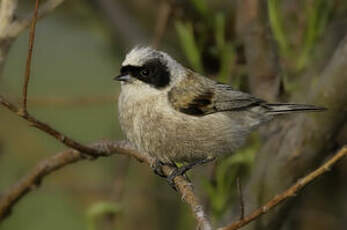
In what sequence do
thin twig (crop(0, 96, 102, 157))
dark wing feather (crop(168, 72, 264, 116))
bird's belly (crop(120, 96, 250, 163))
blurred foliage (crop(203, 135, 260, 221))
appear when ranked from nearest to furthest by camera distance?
thin twig (crop(0, 96, 102, 157))
bird's belly (crop(120, 96, 250, 163))
dark wing feather (crop(168, 72, 264, 116))
blurred foliage (crop(203, 135, 260, 221))

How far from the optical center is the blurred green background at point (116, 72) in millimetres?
4344

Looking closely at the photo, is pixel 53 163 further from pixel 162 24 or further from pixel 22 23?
pixel 162 24

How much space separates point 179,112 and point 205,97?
30cm

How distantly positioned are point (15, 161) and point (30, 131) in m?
0.33

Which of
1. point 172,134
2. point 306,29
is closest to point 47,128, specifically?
point 172,134

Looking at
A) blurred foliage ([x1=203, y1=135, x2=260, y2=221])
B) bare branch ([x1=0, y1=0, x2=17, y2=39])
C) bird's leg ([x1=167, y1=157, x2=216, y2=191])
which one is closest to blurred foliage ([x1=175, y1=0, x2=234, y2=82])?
blurred foliage ([x1=203, y1=135, x2=260, y2=221])

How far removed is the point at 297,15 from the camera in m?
4.63

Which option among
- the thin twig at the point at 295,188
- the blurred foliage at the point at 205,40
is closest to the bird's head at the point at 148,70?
the blurred foliage at the point at 205,40

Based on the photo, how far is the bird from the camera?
3.86 meters

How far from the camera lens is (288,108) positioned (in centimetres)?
389

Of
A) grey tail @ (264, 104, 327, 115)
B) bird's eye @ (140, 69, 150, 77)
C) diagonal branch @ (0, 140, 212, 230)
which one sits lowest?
diagonal branch @ (0, 140, 212, 230)

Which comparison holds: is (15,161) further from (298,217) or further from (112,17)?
(298,217)

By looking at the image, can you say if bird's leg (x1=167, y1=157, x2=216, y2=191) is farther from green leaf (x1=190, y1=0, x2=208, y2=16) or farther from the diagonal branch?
green leaf (x1=190, y1=0, x2=208, y2=16)

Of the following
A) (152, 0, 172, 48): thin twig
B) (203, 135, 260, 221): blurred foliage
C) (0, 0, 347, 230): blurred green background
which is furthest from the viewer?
(152, 0, 172, 48): thin twig
